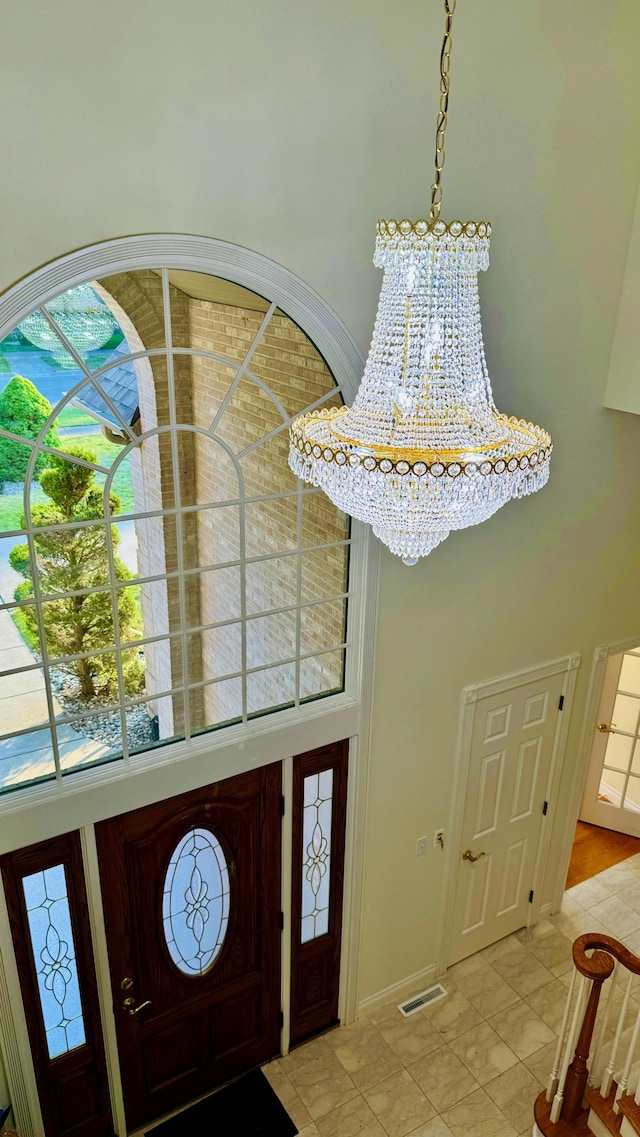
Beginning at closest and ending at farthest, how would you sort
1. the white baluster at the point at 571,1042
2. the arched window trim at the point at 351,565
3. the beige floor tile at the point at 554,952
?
1. the arched window trim at the point at 351,565
2. the white baluster at the point at 571,1042
3. the beige floor tile at the point at 554,952

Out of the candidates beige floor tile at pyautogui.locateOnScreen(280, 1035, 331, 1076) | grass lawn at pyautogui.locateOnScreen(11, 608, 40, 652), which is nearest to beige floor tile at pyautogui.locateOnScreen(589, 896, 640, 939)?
beige floor tile at pyautogui.locateOnScreen(280, 1035, 331, 1076)

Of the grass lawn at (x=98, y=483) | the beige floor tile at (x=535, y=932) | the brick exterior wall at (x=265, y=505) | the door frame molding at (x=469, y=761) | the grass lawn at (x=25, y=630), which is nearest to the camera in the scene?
the grass lawn at (x=98, y=483)

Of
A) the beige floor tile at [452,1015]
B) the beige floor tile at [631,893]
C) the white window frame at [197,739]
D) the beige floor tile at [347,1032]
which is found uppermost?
the white window frame at [197,739]

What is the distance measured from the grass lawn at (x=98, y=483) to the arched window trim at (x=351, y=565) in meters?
0.54

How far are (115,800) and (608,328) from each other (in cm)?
356

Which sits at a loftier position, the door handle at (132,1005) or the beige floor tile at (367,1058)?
the door handle at (132,1005)

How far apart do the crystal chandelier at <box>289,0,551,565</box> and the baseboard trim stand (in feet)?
13.2

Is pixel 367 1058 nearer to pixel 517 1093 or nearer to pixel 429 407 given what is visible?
pixel 517 1093

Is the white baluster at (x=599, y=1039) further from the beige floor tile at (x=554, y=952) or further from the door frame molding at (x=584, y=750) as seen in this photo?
the door frame molding at (x=584, y=750)

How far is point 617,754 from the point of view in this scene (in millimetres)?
6738

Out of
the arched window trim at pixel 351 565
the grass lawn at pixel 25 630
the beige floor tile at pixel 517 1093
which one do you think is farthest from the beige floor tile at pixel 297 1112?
the grass lawn at pixel 25 630

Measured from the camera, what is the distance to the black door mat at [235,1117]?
4496 mm

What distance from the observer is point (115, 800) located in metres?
3.77

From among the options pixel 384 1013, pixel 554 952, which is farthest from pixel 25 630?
pixel 554 952
